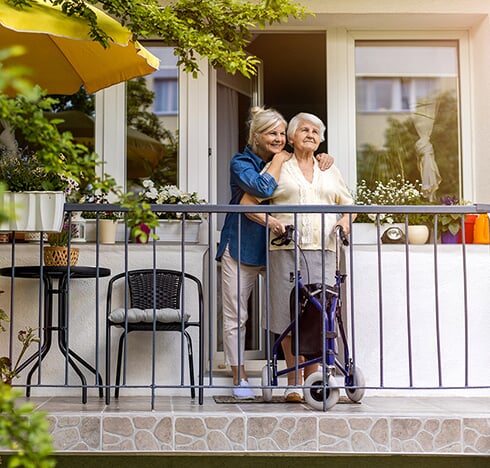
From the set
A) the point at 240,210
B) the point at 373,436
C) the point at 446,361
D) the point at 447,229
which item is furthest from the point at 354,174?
the point at 373,436

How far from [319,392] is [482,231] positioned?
1.80 meters

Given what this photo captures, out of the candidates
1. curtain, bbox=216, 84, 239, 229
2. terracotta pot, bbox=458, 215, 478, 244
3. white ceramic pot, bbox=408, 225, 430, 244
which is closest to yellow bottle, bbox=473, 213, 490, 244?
terracotta pot, bbox=458, 215, 478, 244

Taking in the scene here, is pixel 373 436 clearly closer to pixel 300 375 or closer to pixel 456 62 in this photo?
pixel 300 375

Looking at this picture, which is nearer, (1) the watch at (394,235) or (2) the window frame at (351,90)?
(1) the watch at (394,235)

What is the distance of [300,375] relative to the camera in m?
4.71

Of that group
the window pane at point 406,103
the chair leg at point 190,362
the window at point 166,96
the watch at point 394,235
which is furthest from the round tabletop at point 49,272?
the window pane at point 406,103

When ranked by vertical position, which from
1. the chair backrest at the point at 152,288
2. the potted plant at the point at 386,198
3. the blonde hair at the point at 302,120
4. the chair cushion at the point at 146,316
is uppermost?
the blonde hair at the point at 302,120

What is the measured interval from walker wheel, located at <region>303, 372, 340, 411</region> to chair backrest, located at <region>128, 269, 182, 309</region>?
46.0 inches

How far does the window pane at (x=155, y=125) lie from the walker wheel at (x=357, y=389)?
1.94 meters

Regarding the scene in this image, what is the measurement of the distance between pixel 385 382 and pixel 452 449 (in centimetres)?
123

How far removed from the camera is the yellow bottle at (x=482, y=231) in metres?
5.43

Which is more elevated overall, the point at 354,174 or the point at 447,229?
the point at 354,174

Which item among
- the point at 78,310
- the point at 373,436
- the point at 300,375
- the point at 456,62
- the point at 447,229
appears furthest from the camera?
the point at 456,62

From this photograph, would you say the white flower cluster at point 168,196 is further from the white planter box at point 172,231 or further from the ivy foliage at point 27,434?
the ivy foliage at point 27,434
